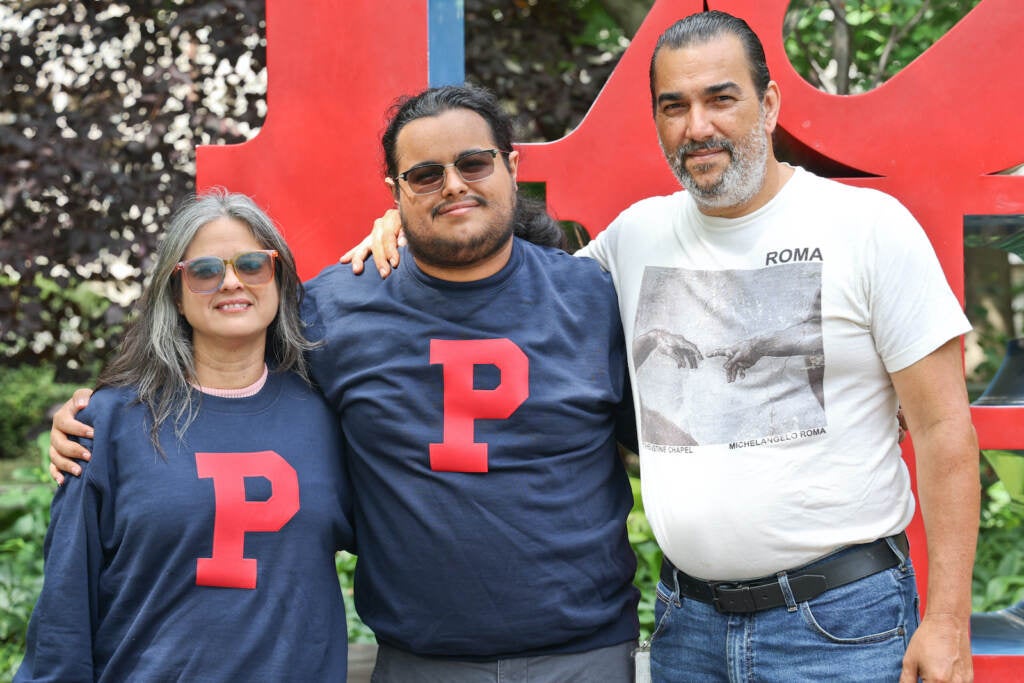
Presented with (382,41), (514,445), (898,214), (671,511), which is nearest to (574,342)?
(514,445)

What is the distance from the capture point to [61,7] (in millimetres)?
4566

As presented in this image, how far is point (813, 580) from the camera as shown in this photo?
2240 millimetres

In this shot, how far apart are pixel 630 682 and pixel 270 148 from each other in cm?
175

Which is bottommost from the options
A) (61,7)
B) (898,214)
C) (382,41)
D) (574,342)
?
(574,342)

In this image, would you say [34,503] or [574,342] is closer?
[574,342]

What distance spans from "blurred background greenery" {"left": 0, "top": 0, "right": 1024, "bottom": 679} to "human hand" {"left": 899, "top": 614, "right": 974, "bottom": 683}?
7.40 feet

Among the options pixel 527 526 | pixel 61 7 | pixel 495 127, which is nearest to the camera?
pixel 527 526

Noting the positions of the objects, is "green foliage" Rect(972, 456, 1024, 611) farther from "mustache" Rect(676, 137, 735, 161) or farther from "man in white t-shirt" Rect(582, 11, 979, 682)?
"mustache" Rect(676, 137, 735, 161)

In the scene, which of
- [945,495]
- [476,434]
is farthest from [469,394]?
[945,495]

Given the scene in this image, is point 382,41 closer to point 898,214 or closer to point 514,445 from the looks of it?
point 514,445

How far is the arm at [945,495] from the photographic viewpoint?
85.8 inches

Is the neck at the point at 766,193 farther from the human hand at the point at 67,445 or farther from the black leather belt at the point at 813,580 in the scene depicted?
the human hand at the point at 67,445

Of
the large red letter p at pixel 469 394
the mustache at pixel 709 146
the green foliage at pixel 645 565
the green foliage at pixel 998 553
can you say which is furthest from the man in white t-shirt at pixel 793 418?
the green foliage at pixel 998 553

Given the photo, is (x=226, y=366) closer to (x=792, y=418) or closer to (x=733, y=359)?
(x=733, y=359)
